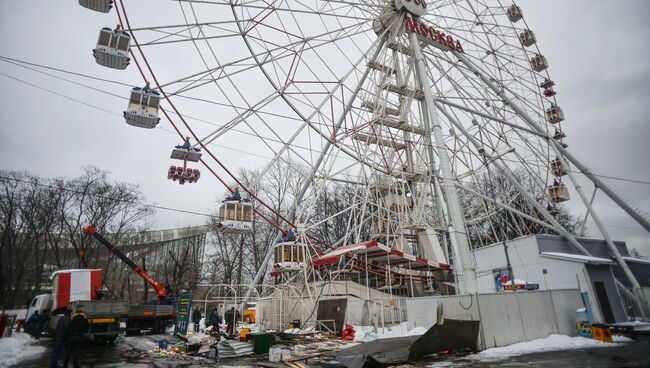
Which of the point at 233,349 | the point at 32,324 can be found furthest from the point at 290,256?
the point at 32,324

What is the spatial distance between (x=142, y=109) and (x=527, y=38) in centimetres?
2793

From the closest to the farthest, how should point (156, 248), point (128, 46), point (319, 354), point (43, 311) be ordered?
point (319, 354) < point (128, 46) < point (43, 311) < point (156, 248)

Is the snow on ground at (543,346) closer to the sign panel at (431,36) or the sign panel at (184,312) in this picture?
the sign panel at (184,312)

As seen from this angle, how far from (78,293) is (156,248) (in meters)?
33.8

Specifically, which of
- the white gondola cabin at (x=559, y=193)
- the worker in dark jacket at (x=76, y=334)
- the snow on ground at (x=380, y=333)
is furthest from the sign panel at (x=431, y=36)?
the worker in dark jacket at (x=76, y=334)

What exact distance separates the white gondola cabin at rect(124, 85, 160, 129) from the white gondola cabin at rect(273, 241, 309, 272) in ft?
29.6

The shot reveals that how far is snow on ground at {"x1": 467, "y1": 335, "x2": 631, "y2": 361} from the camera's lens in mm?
10098

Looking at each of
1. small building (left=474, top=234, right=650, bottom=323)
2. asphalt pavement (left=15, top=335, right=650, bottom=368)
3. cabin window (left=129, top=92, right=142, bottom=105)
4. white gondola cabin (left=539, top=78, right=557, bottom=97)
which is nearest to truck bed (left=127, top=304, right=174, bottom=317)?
asphalt pavement (left=15, top=335, right=650, bottom=368)

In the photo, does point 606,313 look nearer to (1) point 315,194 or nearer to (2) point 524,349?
(2) point 524,349

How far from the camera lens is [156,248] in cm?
5122

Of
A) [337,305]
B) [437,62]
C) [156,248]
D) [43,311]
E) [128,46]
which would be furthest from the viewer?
[156,248]

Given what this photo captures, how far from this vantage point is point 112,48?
11773 millimetres

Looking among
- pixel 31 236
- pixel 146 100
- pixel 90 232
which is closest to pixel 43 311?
pixel 90 232

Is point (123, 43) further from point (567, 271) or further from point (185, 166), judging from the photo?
point (567, 271)
